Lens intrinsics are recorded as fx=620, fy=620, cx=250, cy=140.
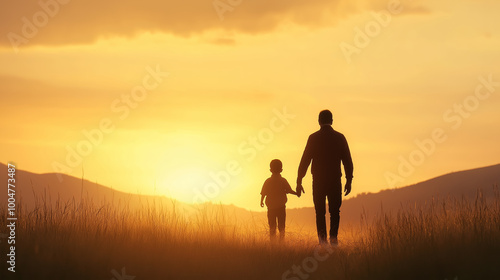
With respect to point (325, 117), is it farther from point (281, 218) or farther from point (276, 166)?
point (281, 218)

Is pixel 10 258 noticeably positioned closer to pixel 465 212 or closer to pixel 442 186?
pixel 465 212

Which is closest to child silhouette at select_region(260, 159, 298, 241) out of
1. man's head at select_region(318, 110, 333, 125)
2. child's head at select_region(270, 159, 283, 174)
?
child's head at select_region(270, 159, 283, 174)

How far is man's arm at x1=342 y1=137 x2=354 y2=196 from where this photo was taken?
41.7ft

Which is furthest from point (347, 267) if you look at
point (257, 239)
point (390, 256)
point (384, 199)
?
point (384, 199)

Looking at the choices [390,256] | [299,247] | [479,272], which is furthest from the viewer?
[299,247]

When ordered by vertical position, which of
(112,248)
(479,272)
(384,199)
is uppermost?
(384,199)

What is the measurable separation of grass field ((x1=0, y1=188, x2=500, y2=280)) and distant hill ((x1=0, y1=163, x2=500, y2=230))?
Answer: 406 mm

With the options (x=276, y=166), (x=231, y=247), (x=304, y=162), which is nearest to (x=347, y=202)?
(x=276, y=166)

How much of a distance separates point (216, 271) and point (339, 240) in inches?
164

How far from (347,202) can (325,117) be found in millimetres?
38885

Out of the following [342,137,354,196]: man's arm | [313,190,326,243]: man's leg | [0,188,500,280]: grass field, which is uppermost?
[342,137,354,196]: man's arm

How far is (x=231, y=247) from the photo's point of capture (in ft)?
35.9

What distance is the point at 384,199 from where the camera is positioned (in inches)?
1786

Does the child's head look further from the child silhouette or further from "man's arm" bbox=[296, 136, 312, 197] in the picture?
"man's arm" bbox=[296, 136, 312, 197]
